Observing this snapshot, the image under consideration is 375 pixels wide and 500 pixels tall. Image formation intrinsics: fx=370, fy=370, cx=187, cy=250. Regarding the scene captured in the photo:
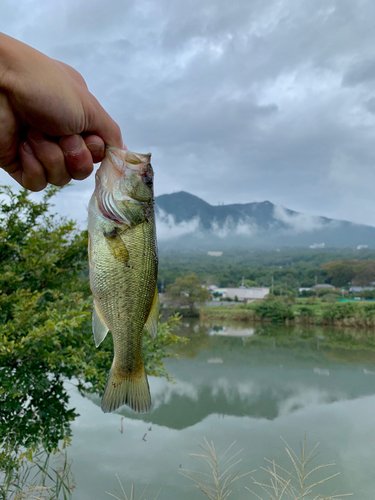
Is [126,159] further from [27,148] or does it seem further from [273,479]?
[273,479]

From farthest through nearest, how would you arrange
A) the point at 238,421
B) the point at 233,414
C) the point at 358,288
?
the point at 358,288
the point at 233,414
the point at 238,421

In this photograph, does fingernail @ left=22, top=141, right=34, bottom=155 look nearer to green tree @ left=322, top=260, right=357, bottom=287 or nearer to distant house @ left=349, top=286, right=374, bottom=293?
distant house @ left=349, top=286, right=374, bottom=293

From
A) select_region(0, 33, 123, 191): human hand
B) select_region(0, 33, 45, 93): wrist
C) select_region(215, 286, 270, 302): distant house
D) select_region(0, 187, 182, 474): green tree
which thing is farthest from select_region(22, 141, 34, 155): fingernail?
select_region(215, 286, 270, 302): distant house

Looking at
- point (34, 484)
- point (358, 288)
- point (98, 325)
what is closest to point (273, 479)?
point (34, 484)

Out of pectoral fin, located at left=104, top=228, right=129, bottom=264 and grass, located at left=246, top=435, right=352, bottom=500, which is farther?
grass, located at left=246, top=435, right=352, bottom=500

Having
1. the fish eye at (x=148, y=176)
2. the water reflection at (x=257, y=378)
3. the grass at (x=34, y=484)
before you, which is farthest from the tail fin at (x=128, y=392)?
the water reflection at (x=257, y=378)

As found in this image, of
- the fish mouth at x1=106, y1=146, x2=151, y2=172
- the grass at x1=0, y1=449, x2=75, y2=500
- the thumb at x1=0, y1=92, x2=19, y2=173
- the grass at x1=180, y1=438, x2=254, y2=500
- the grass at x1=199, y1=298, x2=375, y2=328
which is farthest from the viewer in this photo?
the grass at x1=199, y1=298, x2=375, y2=328
